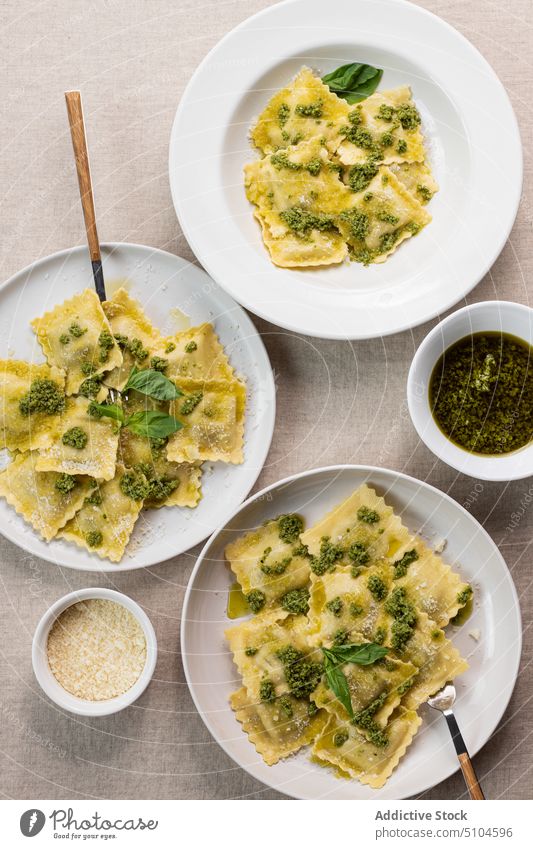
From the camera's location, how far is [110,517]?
3.15m

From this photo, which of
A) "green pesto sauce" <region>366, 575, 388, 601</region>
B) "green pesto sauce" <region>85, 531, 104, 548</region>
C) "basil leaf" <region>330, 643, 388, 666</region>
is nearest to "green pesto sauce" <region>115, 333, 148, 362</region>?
"green pesto sauce" <region>85, 531, 104, 548</region>

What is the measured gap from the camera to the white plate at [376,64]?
9.73 ft

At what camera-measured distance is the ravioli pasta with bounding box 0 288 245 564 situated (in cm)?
313

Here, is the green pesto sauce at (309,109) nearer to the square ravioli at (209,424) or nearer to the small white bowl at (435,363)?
the small white bowl at (435,363)

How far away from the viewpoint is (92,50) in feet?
10.9

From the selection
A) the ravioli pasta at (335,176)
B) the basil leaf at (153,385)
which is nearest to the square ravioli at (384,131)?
the ravioli pasta at (335,176)

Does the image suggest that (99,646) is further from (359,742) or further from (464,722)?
(464,722)

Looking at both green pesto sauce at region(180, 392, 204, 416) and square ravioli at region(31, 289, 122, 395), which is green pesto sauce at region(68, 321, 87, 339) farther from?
green pesto sauce at region(180, 392, 204, 416)

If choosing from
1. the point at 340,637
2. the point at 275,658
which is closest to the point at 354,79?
the point at 340,637

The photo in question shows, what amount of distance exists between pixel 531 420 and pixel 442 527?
23.2 inches

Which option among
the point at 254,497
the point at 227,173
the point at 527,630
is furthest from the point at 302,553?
the point at 227,173

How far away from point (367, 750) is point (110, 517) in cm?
150

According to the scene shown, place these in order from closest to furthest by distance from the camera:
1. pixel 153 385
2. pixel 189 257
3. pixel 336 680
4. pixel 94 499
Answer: pixel 336 680, pixel 153 385, pixel 94 499, pixel 189 257

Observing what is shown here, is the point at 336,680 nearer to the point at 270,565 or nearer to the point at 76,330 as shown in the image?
the point at 270,565
